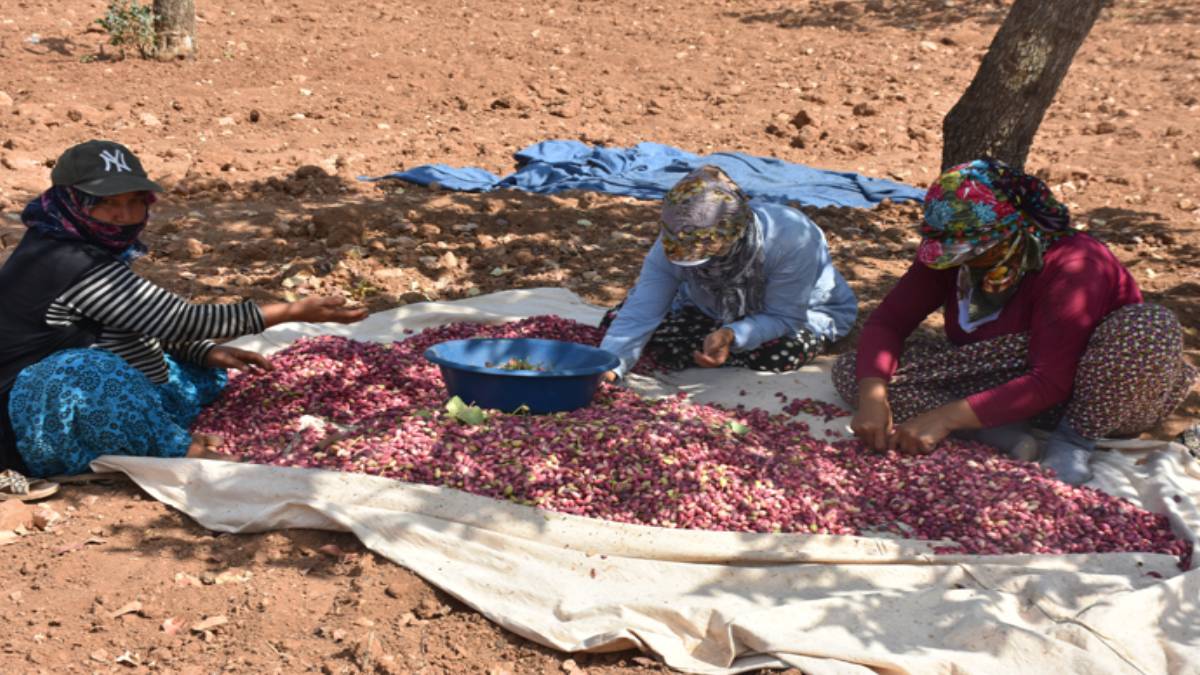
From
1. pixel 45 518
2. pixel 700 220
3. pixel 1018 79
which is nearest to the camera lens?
pixel 45 518

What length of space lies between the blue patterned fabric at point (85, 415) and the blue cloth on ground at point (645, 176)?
13.2 feet

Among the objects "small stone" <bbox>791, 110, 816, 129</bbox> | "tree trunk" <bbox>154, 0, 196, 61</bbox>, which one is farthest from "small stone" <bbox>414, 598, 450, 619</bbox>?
"tree trunk" <bbox>154, 0, 196, 61</bbox>

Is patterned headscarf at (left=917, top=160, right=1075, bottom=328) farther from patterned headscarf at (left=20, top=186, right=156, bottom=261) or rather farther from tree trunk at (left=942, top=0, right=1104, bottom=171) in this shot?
patterned headscarf at (left=20, top=186, right=156, bottom=261)

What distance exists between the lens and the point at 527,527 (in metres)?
3.45

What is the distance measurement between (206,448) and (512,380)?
1100 millimetres

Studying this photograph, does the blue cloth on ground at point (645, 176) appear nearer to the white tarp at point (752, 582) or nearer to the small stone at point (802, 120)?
the small stone at point (802, 120)

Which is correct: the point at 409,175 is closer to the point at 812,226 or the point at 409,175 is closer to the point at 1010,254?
the point at 812,226

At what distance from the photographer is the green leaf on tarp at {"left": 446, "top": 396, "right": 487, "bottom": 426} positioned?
13.0 feet

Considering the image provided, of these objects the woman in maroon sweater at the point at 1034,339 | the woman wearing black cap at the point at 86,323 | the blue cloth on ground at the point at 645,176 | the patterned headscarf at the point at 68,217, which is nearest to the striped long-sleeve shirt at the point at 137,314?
the woman wearing black cap at the point at 86,323

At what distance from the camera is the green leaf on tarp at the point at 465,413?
13.0 ft

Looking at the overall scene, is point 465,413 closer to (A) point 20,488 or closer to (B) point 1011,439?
(A) point 20,488

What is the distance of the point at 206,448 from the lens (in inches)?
160

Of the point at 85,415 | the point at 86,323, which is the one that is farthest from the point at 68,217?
the point at 85,415

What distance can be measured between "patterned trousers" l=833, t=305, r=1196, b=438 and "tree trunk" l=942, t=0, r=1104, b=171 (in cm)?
168
